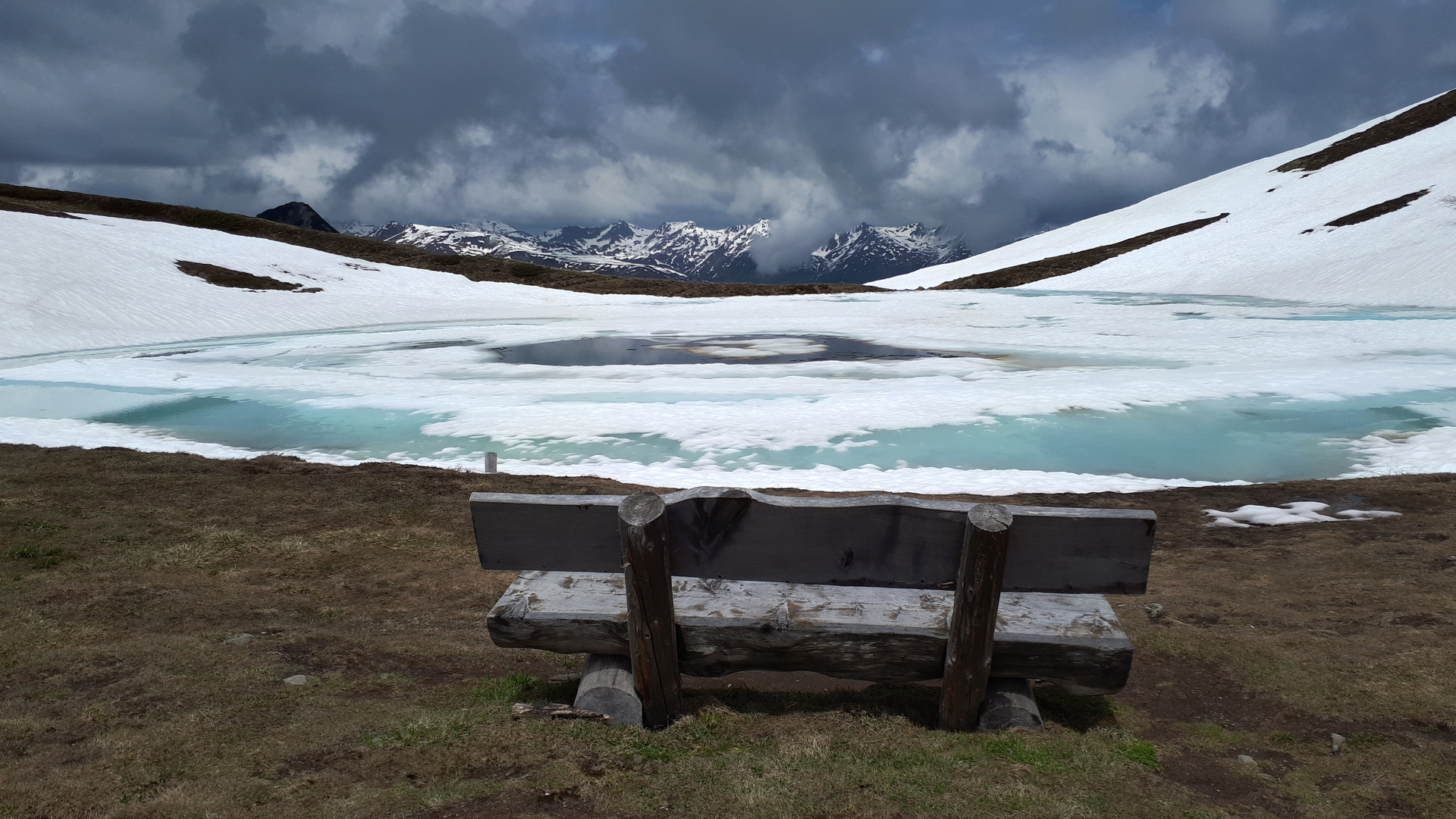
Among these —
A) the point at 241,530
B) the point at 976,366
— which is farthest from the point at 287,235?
the point at 241,530

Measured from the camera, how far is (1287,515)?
1005 centimetres

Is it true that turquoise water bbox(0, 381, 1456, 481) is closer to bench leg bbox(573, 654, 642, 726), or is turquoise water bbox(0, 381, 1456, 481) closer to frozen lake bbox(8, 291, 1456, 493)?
frozen lake bbox(8, 291, 1456, 493)

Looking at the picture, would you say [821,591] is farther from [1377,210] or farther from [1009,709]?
[1377,210]

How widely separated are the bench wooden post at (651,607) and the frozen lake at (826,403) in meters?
8.09

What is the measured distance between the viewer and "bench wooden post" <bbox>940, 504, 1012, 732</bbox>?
153 inches

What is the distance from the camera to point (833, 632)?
435 centimetres

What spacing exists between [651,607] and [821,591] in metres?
0.99

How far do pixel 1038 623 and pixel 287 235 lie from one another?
80.6 meters

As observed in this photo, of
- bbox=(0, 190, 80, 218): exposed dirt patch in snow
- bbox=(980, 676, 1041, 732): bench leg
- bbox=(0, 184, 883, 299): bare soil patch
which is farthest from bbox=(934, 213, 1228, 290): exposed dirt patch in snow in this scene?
bbox=(980, 676, 1041, 732): bench leg

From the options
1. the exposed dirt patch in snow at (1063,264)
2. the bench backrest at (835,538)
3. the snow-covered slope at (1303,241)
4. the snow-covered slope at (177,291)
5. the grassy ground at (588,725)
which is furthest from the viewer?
the exposed dirt patch in snow at (1063,264)

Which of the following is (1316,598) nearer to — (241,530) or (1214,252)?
(241,530)

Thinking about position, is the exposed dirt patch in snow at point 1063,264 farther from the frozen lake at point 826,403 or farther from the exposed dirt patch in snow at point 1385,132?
the frozen lake at point 826,403

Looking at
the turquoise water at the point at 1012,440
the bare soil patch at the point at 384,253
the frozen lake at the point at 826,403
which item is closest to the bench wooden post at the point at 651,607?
the frozen lake at the point at 826,403

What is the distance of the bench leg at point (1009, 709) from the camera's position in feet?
14.8
